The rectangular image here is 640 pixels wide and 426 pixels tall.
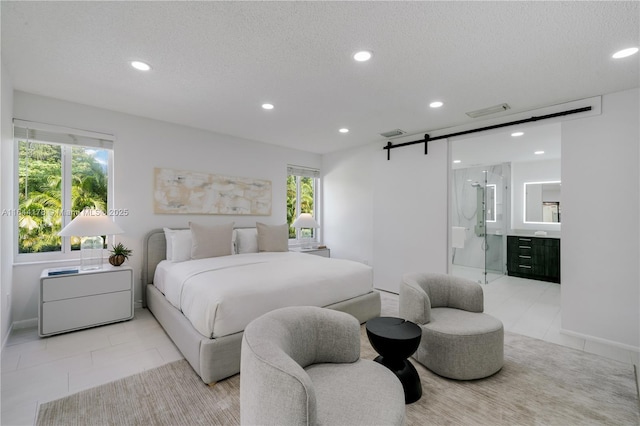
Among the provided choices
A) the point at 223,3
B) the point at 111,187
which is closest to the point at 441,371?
the point at 223,3

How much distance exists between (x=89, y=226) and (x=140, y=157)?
1166 millimetres

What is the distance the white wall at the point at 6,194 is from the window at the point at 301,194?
11.9ft

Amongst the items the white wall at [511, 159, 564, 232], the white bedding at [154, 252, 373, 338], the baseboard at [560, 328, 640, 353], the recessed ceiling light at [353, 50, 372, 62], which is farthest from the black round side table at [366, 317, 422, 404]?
the white wall at [511, 159, 564, 232]

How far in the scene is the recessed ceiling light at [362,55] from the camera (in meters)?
2.15

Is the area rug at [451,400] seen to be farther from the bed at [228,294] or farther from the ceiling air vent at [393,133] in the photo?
the ceiling air vent at [393,133]

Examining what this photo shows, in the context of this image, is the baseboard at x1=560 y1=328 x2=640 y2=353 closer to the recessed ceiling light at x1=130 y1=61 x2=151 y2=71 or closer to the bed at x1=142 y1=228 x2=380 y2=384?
the bed at x1=142 y1=228 x2=380 y2=384

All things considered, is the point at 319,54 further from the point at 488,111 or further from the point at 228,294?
the point at 488,111

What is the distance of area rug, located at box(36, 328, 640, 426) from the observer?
1750 millimetres

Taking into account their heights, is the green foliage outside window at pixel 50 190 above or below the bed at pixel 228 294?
above

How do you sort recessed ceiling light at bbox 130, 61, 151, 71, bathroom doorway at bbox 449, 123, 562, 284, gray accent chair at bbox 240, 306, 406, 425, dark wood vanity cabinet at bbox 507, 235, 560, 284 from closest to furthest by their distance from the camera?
gray accent chair at bbox 240, 306, 406, 425 → recessed ceiling light at bbox 130, 61, 151, 71 → bathroom doorway at bbox 449, 123, 562, 284 → dark wood vanity cabinet at bbox 507, 235, 560, 284

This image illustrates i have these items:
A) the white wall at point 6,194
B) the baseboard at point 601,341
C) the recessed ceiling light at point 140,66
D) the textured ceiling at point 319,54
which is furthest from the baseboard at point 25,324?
the baseboard at point 601,341

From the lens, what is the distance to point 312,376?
4.89ft

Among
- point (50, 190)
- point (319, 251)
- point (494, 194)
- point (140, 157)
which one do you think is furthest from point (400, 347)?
point (494, 194)

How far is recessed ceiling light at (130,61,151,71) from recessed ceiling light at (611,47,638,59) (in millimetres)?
3748
